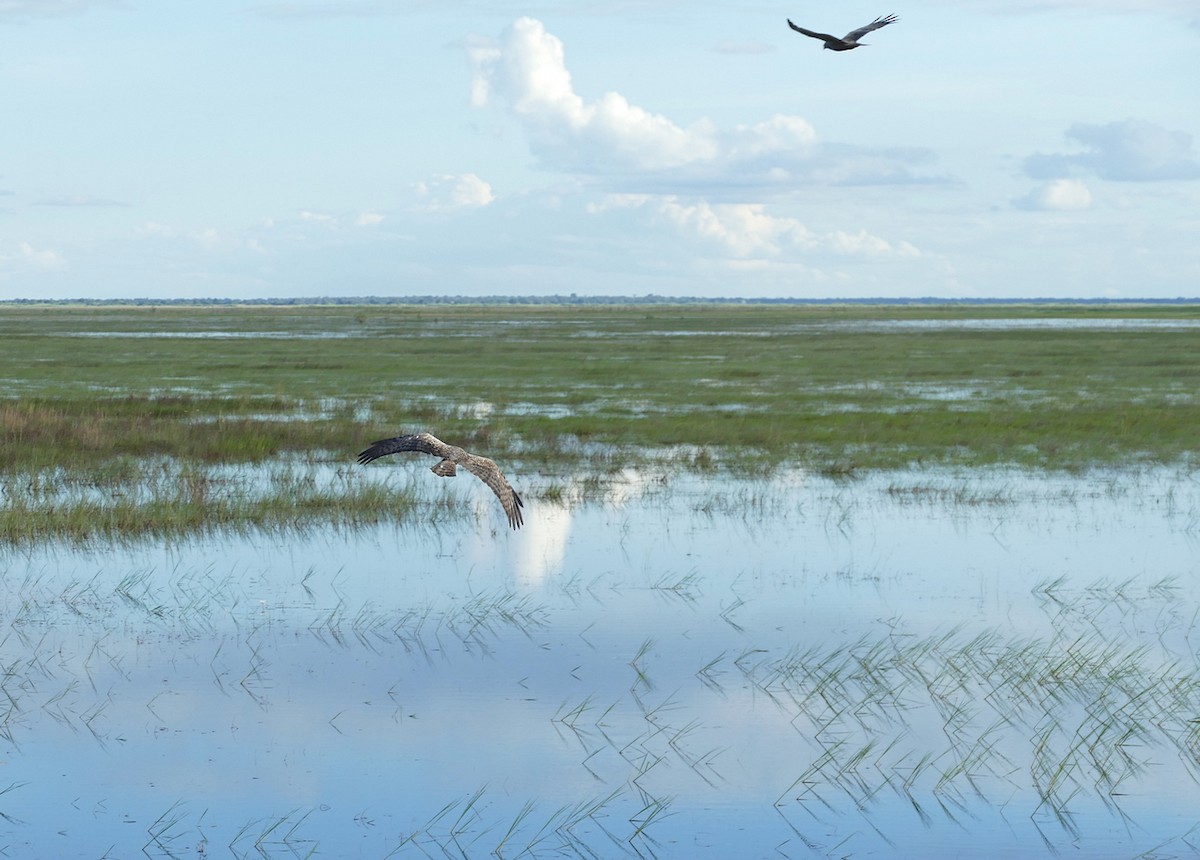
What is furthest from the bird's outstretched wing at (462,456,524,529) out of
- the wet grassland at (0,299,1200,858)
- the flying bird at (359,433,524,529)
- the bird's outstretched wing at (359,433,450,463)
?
the wet grassland at (0,299,1200,858)

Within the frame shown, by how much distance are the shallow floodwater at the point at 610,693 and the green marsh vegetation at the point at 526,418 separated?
3.68m

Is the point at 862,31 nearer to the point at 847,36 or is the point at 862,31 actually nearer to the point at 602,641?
the point at 847,36

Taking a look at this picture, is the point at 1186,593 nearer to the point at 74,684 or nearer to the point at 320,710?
the point at 320,710

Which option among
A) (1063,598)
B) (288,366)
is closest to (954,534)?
(1063,598)

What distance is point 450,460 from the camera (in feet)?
40.8

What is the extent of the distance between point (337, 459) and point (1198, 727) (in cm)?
1769

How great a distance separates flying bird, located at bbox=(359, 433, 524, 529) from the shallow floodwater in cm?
152

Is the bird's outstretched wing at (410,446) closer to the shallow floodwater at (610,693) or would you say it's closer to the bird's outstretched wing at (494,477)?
the bird's outstretched wing at (494,477)

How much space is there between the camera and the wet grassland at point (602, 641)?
30.6 ft

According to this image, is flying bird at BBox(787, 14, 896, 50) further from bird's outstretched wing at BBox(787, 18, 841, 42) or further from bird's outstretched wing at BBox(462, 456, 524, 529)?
bird's outstretched wing at BBox(462, 456, 524, 529)

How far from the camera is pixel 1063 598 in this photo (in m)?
15.2

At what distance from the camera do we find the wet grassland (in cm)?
933

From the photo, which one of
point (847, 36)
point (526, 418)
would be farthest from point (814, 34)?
point (526, 418)

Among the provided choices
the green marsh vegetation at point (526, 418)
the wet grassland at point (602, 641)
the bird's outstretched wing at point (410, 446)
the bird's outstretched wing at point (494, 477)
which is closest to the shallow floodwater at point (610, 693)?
the wet grassland at point (602, 641)
